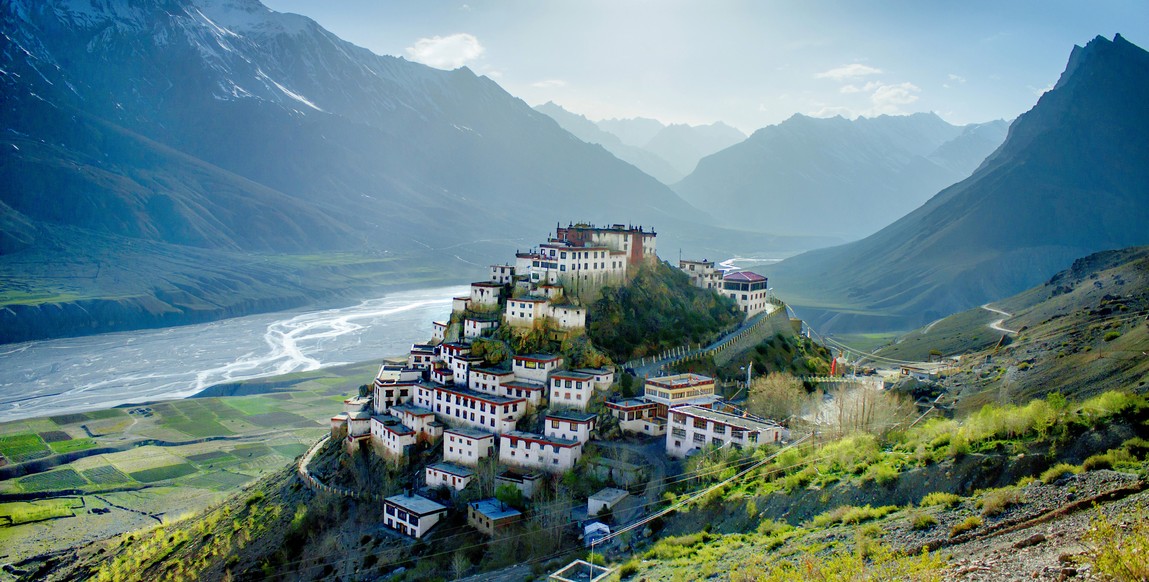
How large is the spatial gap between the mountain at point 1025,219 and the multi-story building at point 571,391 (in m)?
91.4

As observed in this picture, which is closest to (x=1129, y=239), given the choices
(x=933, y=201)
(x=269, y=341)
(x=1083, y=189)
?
(x=1083, y=189)

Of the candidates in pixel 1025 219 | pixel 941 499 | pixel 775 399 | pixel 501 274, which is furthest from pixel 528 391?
pixel 1025 219

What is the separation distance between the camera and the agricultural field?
53.8m

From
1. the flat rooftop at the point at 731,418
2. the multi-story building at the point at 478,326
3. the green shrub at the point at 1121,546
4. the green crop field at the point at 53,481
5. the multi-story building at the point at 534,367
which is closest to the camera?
the green shrub at the point at 1121,546

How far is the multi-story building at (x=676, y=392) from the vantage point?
4391 cm

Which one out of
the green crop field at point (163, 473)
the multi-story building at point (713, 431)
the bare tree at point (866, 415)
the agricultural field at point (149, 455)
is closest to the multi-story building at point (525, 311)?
the multi-story building at point (713, 431)

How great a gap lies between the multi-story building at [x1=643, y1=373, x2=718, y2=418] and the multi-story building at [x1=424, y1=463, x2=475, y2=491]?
10814mm

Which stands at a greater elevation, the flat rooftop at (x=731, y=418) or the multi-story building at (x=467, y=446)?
the flat rooftop at (x=731, y=418)

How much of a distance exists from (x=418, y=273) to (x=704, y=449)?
163m

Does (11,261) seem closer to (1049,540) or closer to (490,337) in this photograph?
(490,337)

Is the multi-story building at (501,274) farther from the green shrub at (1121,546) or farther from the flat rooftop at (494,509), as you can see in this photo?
the green shrub at (1121,546)

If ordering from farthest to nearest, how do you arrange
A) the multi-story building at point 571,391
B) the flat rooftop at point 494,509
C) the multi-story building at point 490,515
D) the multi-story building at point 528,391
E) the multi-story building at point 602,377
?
the multi-story building at point 602,377
the multi-story building at point 528,391
the multi-story building at point 571,391
the flat rooftop at point 494,509
the multi-story building at point 490,515

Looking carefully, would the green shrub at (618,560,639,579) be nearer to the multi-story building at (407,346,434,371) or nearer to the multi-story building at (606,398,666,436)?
the multi-story building at (606,398,666,436)

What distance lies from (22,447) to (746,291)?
63.4m
